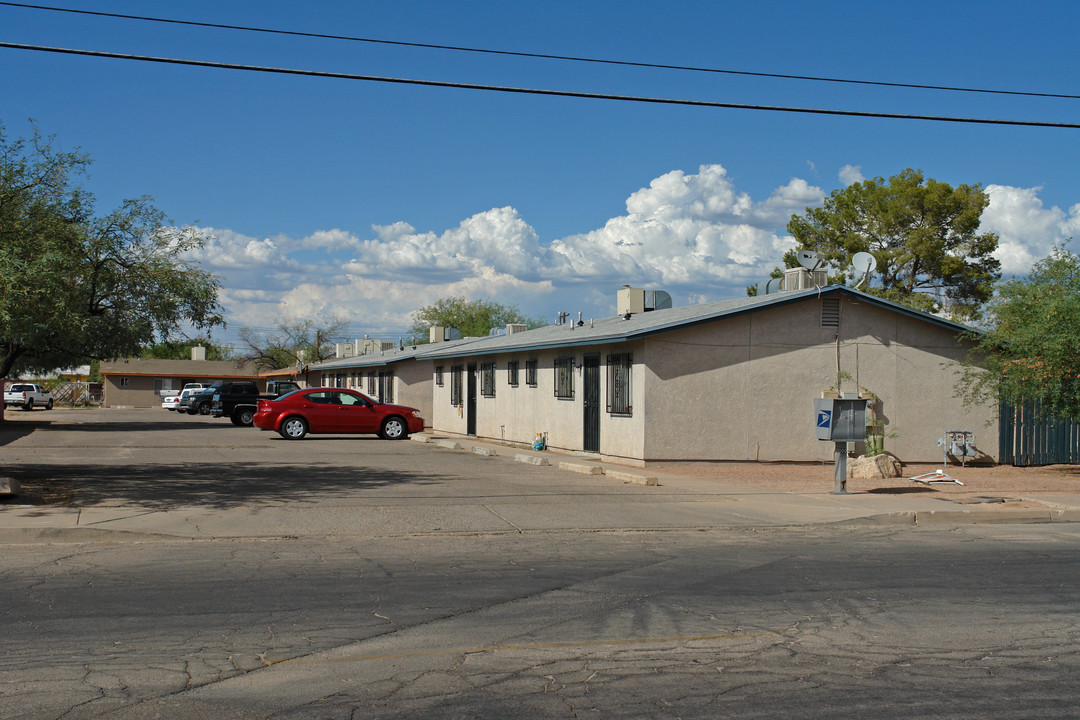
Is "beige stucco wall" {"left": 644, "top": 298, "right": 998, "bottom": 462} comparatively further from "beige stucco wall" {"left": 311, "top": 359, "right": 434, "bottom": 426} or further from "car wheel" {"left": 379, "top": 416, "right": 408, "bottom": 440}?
"beige stucco wall" {"left": 311, "top": 359, "right": 434, "bottom": 426}

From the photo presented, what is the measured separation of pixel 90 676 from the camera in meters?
5.63

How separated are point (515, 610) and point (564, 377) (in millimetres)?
16832

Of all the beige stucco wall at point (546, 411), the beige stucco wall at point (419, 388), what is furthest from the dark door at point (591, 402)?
the beige stucco wall at point (419, 388)

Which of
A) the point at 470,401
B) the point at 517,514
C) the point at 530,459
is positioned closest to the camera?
the point at 517,514

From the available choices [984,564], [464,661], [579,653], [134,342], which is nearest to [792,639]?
[579,653]

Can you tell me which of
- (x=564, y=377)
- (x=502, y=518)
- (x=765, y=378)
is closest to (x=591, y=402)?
(x=564, y=377)

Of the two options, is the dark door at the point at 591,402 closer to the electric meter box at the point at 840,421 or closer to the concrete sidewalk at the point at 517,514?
the concrete sidewalk at the point at 517,514

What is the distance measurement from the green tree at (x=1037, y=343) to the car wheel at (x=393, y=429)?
15.9m

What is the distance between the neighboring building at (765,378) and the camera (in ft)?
66.4

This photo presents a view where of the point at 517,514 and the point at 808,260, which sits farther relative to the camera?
the point at 808,260

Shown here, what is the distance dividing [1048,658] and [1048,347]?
14549 millimetres

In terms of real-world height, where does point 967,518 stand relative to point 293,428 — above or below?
below

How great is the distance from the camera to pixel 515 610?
7492 mm

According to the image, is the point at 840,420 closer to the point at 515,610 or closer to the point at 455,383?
the point at 515,610
